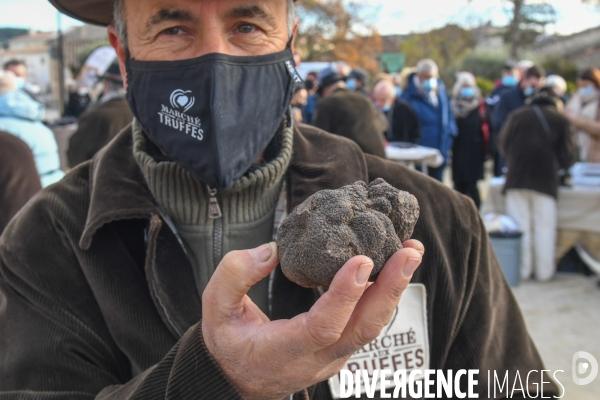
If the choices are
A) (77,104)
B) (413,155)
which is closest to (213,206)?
(413,155)

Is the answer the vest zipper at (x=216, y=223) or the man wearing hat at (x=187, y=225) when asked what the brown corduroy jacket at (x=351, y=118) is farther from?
the vest zipper at (x=216, y=223)

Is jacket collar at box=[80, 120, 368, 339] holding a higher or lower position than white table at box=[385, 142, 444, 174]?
higher

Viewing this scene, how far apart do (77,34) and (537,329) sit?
42.6 meters

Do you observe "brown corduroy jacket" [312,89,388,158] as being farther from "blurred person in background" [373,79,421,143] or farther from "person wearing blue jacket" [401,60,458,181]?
"person wearing blue jacket" [401,60,458,181]

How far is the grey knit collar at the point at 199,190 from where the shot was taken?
1.77 m

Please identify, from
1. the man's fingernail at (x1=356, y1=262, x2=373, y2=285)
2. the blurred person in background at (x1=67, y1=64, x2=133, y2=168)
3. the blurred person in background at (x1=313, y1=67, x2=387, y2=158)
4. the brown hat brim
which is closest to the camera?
the man's fingernail at (x1=356, y1=262, x2=373, y2=285)

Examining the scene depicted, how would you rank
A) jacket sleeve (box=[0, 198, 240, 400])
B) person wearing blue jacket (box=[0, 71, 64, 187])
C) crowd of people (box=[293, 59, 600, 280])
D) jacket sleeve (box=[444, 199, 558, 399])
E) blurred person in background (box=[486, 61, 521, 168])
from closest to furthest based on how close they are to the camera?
jacket sleeve (box=[0, 198, 240, 400]) < jacket sleeve (box=[444, 199, 558, 399]) < person wearing blue jacket (box=[0, 71, 64, 187]) < crowd of people (box=[293, 59, 600, 280]) < blurred person in background (box=[486, 61, 521, 168])

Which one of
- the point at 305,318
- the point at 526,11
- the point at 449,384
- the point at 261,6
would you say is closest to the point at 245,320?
the point at 305,318

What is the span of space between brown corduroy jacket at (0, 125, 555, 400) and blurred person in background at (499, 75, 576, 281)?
5.06 meters

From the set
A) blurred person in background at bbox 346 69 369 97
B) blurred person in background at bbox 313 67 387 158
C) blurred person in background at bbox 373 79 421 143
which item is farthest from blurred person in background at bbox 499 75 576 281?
blurred person in background at bbox 346 69 369 97

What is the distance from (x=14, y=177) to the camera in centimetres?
359

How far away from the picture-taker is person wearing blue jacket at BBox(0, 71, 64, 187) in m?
4.86

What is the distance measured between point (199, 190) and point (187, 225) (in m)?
0.12

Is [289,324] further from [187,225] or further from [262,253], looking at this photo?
[187,225]
